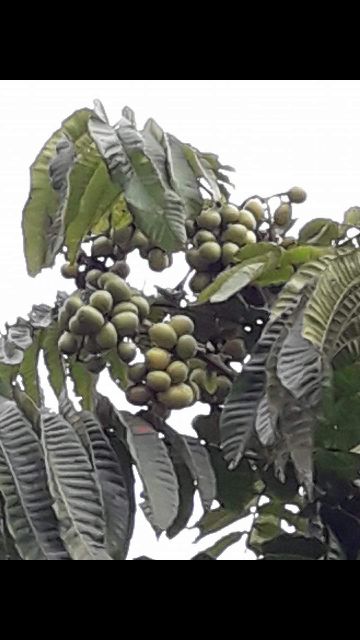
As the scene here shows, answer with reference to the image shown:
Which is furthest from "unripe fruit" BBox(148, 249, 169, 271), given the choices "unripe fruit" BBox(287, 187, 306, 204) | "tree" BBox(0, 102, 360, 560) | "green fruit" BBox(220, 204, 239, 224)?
"unripe fruit" BBox(287, 187, 306, 204)

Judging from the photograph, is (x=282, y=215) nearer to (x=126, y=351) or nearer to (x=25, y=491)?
(x=126, y=351)

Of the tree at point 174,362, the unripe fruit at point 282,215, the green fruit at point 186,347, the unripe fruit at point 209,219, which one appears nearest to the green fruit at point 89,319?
the tree at point 174,362

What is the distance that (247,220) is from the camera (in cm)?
167

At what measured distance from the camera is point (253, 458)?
151cm

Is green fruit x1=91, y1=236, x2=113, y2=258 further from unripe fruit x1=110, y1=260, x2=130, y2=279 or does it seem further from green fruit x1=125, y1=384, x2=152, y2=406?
green fruit x1=125, y1=384, x2=152, y2=406

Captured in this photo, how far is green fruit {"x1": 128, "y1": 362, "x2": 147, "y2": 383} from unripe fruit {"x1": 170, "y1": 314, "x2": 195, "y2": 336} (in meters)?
0.07

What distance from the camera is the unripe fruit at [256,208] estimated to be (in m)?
1.71

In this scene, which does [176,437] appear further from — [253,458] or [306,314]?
[306,314]

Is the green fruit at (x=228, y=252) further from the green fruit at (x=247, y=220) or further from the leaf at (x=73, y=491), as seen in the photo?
the leaf at (x=73, y=491)

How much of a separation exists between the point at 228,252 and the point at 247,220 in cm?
8

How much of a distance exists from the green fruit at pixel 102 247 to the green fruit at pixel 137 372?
17cm
